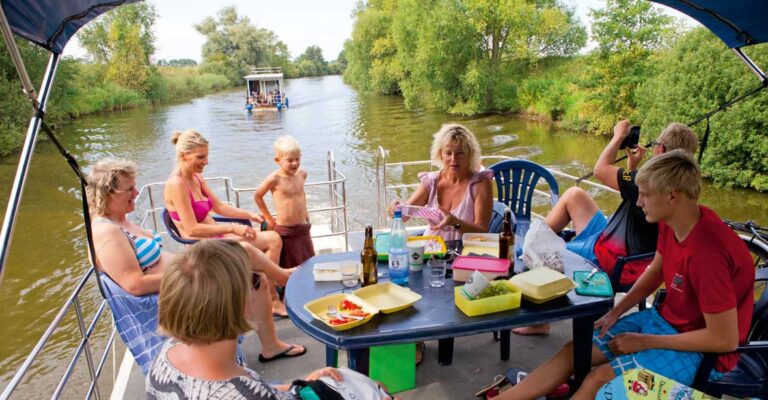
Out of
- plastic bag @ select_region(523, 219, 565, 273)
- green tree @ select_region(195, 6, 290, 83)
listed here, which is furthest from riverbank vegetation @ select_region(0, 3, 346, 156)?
plastic bag @ select_region(523, 219, 565, 273)

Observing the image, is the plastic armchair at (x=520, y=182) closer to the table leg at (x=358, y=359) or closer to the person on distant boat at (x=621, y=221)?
the person on distant boat at (x=621, y=221)

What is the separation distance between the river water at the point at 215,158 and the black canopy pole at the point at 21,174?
601 cm

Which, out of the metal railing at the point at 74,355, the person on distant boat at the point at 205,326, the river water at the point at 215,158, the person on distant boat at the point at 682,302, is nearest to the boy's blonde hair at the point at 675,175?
the person on distant boat at the point at 682,302

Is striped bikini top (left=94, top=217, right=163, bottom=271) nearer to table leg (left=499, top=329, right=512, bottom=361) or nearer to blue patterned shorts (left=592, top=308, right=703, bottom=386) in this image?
table leg (left=499, top=329, right=512, bottom=361)

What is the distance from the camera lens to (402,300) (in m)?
1.98

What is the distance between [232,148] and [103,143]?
520 cm

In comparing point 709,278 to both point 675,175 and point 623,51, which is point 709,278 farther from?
point 623,51

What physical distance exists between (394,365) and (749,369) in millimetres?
1508

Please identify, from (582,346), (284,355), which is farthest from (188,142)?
(582,346)

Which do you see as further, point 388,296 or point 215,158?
point 215,158

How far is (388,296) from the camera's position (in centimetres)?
204

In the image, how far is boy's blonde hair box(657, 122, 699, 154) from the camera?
262cm

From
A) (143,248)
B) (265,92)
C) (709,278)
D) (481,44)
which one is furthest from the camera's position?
(265,92)

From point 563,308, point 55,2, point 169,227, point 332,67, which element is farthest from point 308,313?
point 332,67
